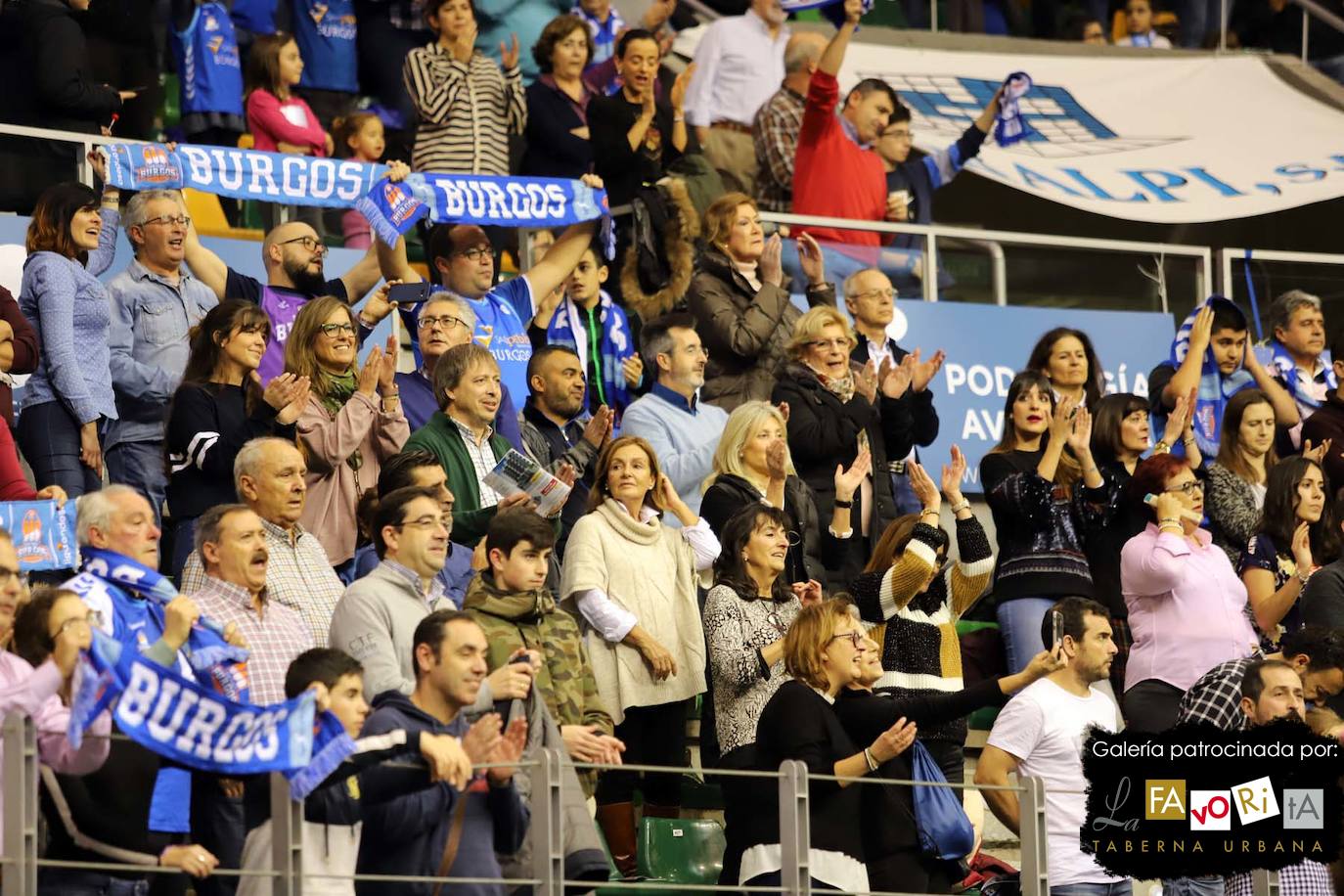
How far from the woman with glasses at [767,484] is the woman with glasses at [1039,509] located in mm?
679

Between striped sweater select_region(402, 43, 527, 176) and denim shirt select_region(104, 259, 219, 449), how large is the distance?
2.74 meters

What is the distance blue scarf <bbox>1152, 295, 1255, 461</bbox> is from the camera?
1369 centimetres

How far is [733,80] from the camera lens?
51.0ft

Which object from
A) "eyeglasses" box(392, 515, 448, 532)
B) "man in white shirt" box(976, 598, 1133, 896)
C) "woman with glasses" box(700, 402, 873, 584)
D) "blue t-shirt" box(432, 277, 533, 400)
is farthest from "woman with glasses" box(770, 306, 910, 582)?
"eyeglasses" box(392, 515, 448, 532)

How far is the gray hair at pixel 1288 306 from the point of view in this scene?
14.1 meters

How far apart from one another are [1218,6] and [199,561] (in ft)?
40.5

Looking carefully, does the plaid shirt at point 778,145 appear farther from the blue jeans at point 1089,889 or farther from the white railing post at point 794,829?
the white railing post at point 794,829

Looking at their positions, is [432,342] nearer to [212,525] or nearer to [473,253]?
[473,253]

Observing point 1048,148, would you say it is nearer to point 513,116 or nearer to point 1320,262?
point 1320,262

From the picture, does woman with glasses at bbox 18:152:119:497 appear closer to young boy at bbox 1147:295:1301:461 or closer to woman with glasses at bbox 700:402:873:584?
woman with glasses at bbox 700:402:873:584

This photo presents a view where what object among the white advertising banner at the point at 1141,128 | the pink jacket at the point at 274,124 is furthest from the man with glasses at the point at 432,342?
the white advertising banner at the point at 1141,128

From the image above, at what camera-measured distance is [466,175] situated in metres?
13.0

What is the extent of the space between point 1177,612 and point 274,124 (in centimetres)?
575

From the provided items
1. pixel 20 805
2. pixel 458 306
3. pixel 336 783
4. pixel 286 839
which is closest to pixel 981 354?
pixel 458 306
